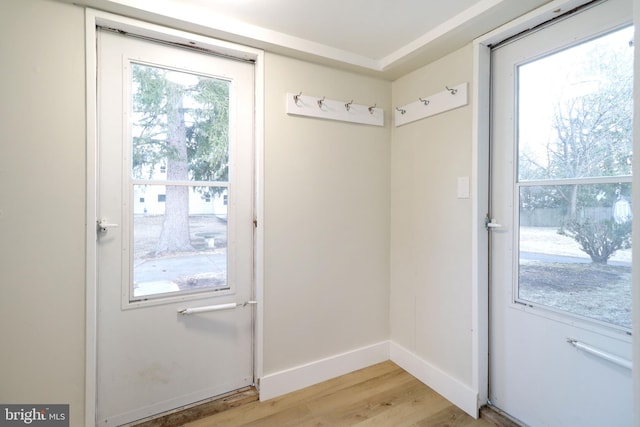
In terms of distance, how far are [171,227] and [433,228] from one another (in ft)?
5.54

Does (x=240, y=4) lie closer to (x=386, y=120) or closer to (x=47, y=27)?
(x=47, y=27)

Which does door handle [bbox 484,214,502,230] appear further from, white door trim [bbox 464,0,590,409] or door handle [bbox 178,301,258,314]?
door handle [bbox 178,301,258,314]

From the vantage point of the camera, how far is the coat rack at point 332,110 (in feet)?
6.69

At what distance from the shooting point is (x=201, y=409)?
181 cm

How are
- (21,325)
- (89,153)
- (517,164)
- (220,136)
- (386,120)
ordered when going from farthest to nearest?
(386,120)
(220,136)
(517,164)
(89,153)
(21,325)

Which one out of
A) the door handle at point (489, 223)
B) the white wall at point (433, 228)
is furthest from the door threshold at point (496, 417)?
the door handle at point (489, 223)

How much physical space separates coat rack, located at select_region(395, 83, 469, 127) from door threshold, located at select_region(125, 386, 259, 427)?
2.18 metres

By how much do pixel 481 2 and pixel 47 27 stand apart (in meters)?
2.14

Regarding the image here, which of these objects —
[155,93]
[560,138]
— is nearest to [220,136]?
[155,93]

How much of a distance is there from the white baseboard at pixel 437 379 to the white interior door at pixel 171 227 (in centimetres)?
114

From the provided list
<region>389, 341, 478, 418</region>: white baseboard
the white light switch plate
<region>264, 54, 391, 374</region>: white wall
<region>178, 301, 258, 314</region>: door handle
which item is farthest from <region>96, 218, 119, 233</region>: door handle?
<region>389, 341, 478, 418</region>: white baseboard

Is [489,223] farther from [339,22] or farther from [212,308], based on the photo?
[212,308]

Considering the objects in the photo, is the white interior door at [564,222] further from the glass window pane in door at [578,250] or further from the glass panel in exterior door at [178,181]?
the glass panel in exterior door at [178,181]

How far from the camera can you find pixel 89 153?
5.04ft
